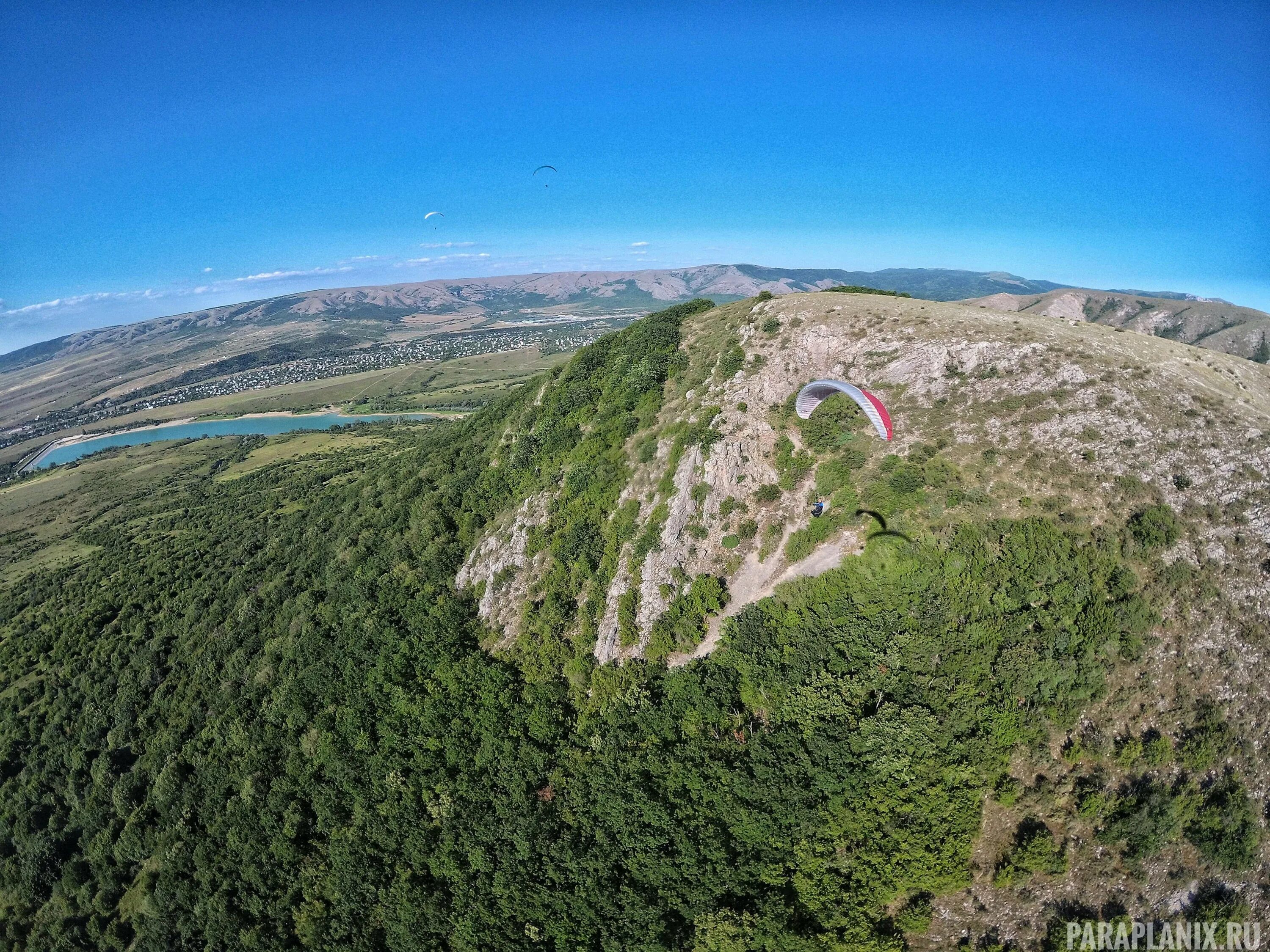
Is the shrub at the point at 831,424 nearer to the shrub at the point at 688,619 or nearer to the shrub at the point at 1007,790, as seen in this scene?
the shrub at the point at 688,619

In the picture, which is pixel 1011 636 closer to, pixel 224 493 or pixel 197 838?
pixel 197 838

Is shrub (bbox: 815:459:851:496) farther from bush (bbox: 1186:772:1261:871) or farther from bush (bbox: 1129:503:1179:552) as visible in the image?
bush (bbox: 1186:772:1261:871)

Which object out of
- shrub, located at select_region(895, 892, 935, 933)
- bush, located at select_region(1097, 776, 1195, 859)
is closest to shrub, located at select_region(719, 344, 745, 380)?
bush, located at select_region(1097, 776, 1195, 859)

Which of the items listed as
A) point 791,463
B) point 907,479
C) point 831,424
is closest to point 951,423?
point 907,479

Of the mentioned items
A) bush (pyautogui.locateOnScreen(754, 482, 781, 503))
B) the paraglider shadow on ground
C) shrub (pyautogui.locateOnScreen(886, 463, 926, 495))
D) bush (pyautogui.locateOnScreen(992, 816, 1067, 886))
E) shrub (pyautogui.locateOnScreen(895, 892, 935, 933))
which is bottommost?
shrub (pyautogui.locateOnScreen(895, 892, 935, 933))

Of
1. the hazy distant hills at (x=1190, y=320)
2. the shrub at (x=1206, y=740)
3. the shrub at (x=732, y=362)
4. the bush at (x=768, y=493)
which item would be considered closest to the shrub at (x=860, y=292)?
the shrub at (x=732, y=362)
